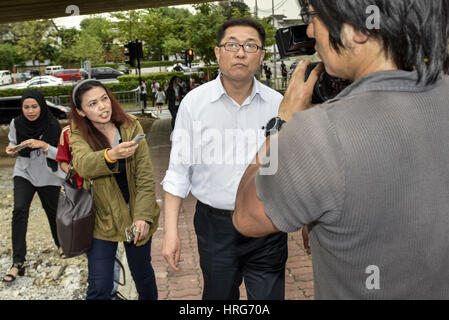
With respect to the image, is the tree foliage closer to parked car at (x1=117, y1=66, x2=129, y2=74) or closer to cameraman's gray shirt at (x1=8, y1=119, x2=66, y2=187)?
parked car at (x1=117, y1=66, x2=129, y2=74)

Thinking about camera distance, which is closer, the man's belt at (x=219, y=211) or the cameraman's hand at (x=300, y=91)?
the cameraman's hand at (x=300, y=91)

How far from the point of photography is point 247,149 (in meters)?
2.72

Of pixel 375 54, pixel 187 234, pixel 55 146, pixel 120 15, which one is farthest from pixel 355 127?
pixel 120 15

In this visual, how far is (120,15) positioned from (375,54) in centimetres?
3279

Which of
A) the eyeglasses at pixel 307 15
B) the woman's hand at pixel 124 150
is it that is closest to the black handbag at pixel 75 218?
the woman's hand at pixel 124 150

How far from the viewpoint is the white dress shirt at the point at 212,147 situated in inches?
106

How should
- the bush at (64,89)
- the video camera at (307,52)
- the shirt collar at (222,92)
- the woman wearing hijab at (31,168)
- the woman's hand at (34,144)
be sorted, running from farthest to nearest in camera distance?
1. the bush at (64,89)
2. the woman wearing hijab at (31,168)
3. the woman's hand at (34,144)
4. the shirt collar at (222,92)
5. the video camera at (307,52)

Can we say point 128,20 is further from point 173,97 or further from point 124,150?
point 124,150

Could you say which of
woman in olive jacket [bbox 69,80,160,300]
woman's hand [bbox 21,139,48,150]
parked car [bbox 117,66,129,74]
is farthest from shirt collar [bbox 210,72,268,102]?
parked car [bbox 117,66,129,74]

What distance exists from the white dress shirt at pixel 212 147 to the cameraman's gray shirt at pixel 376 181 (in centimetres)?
154

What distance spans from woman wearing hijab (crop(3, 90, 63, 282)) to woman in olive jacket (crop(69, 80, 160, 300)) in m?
1.49

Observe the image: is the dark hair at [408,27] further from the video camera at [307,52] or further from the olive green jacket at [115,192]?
the olive green jacket at [115,192]

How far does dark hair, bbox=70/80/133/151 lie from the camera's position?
319cm
